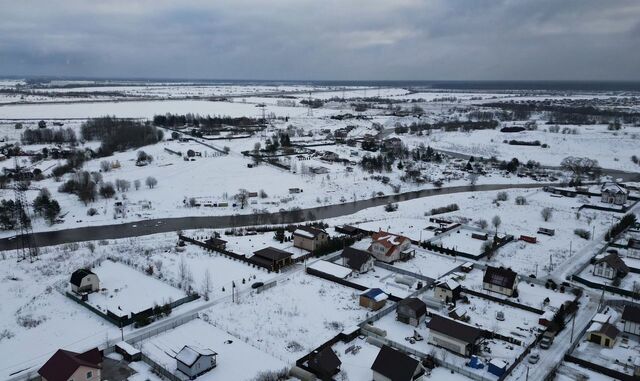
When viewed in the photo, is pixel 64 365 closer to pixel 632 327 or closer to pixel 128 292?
pixel 128 292

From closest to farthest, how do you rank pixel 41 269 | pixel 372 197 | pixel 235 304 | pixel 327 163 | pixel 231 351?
pixel 231 351, pixel 235 304, pixel 41 269, pixel 372 197, pixel 327 163

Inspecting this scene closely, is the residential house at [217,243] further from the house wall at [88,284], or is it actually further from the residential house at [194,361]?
the residential house at [194,361]

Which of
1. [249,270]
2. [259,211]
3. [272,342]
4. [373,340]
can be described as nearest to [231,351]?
[272,342]

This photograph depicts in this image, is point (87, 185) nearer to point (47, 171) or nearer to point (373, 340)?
point (47, 171)

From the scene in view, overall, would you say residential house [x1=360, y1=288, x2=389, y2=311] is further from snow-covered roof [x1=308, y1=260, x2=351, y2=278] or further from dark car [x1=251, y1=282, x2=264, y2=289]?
dark car [x1=251, y1=282, x2=264, y2=289]

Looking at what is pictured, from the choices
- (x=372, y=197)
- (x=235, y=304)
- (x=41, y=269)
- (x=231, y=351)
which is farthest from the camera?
(x=372, y=197)

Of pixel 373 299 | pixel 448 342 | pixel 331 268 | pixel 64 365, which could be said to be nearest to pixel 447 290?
pixel 373 299
